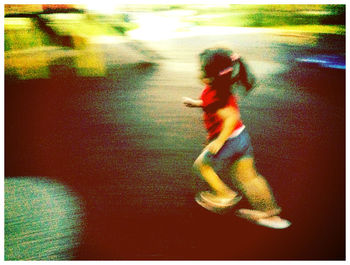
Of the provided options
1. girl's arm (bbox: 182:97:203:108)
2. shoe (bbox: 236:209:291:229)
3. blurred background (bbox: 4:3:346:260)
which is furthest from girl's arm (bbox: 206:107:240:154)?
shoe (bbox: 236:209:291:229)

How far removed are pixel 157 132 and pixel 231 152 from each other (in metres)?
0.56

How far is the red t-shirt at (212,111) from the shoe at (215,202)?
34cm

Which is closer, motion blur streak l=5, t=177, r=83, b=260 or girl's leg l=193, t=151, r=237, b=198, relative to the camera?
motion blur streak l=5, t=177, r=83, b=260

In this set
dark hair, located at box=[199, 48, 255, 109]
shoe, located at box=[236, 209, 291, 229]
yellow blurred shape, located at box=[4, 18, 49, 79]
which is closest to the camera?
yellow blurred shape, located at box=[4, 18, 49, 79]

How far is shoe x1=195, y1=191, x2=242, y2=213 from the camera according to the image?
174 centimetres

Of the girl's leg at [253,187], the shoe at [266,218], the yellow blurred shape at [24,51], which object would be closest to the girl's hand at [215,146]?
the girl's leg at [253,187]

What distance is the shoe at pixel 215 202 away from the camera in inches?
68.4

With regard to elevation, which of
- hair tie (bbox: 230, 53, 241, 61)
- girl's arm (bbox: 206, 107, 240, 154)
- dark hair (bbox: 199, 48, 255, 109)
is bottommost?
girl's arm (bbox: 206, 107, 240, 154)

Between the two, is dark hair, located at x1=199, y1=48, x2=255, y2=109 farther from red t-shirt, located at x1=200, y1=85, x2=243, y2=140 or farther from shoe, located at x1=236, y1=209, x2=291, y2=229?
shoe, located at x1=236, y1=209, x2=291, y2=229

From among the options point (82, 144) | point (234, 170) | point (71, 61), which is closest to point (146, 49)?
point (71, 61)

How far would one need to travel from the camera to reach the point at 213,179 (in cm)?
172

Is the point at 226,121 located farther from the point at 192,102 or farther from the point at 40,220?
the point at 40,220

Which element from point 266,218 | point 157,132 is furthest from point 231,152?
point 157,132
